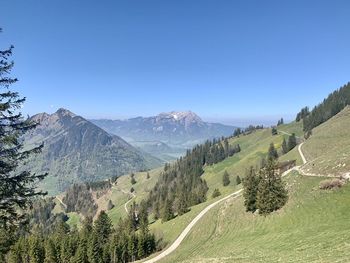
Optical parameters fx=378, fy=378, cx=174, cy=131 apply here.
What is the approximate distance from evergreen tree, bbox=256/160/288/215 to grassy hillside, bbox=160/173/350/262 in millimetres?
1821

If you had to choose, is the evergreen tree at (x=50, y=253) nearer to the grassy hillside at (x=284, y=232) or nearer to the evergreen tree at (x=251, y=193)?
the grassy hillside at (x=284, y=232)

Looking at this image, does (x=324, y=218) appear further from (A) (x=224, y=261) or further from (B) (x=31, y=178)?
(B) (x=31, y=178)

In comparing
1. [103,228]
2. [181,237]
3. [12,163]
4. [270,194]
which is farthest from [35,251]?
[12,163]

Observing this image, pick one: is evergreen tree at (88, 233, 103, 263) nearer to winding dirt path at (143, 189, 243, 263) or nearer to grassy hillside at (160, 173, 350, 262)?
winding dirt path at (143, 189, 243, 263)

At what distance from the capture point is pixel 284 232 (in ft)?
183

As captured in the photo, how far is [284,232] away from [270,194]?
A: 2038cm

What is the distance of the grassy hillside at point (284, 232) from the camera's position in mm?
36125

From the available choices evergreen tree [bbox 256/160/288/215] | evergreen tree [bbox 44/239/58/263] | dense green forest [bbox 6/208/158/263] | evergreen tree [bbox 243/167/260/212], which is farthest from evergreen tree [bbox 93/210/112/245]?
evergreen tree [bbox 256/160/288/215]

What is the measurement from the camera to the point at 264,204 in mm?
75500

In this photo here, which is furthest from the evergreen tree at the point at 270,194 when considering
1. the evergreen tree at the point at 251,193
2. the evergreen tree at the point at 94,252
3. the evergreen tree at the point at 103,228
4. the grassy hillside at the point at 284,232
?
the evergreen tree at the point at 103,228

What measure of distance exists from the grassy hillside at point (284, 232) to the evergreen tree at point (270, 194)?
5.97ft

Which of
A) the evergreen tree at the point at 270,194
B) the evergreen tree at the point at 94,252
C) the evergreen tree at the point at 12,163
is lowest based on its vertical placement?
the evergreen tree at the point at 94,252

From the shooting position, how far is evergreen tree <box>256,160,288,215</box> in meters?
74.5

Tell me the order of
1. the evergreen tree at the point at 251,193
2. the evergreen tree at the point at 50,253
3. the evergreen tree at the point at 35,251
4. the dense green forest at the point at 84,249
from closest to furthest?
1. the evergreen tree at the point at 251,193
2. the dense green forest at the point at 84,249
3. the evergreen tree at the point at 50,253
4. the evergreen tree at the point at 35,251
